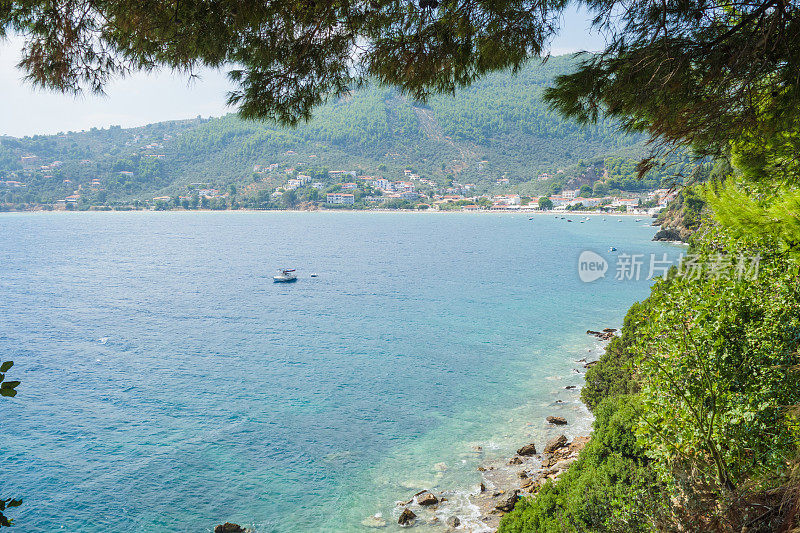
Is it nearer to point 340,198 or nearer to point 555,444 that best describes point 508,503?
point 555,444

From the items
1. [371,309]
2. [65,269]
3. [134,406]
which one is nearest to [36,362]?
[134,406]

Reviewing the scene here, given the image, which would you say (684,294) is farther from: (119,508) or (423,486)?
(119,508)

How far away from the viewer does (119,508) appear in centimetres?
1137

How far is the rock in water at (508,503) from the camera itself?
10.6 m

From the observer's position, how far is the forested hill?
458 ft

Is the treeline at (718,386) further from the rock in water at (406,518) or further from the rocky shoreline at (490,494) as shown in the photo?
the rock in water at (406,518)

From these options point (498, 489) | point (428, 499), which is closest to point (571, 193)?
point (498, 489)

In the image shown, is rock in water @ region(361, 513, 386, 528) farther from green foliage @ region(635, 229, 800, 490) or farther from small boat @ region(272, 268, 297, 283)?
small boat @ region(272, 268, 297, 283)

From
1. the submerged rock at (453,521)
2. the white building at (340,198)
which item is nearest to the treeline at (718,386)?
the submerged rock at (453,521)

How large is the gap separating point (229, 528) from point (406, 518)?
12.5ft

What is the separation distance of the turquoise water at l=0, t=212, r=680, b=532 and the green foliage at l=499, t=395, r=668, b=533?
297 cm

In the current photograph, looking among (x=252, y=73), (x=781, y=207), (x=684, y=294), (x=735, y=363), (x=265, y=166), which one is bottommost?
(x=735, y=363)

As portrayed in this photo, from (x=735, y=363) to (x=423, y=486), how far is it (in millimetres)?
8206

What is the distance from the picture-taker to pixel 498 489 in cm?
1154
